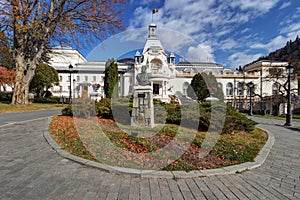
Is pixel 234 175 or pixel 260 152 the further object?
pixel 260 152

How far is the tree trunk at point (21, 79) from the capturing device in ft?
54.2

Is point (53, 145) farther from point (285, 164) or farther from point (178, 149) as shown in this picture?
point (285, 164)

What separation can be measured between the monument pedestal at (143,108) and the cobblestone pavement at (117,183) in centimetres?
364

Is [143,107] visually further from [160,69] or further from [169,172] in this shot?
[160,69]

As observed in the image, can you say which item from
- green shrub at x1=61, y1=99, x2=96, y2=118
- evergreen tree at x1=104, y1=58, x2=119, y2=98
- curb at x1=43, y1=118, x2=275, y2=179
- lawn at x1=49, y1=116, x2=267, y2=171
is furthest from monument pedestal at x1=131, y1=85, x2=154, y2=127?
evergreen tree at x1=104, y1=58, x2=119, y2=98

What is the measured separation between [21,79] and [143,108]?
16438 mm

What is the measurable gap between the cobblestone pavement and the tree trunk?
636 inches

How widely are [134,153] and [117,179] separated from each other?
121 cm

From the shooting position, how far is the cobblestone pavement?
271 centimetres

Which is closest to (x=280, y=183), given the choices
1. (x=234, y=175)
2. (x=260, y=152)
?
(x=234, y=175)

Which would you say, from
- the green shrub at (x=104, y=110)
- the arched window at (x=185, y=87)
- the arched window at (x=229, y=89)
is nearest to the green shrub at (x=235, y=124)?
the green shrub at (x=104, y=110)

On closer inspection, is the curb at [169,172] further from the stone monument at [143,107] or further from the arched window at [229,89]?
the arched window at [229,89]

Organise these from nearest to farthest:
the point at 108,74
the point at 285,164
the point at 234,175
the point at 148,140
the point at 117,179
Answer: the point at 117,179 → the point at 234,175 → the point at 285,164 → the point at 148,140 → the point at 108,74

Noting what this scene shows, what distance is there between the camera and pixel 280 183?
3225 mm
